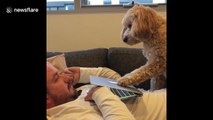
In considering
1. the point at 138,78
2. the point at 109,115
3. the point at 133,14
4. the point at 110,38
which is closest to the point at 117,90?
the point at 138,78

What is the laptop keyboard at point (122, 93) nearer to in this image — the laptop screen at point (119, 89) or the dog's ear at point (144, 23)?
the laptop screen at point (119, 89)

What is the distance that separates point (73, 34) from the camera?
95.3 inches

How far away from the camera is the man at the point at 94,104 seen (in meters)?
1.25

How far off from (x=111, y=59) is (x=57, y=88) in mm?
715

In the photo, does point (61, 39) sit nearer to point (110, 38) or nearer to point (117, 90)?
point (110, 38)

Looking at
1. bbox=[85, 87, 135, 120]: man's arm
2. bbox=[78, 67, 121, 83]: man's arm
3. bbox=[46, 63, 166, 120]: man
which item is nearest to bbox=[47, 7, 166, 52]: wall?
bbox=[78, 67, 121, 83]: man's arm

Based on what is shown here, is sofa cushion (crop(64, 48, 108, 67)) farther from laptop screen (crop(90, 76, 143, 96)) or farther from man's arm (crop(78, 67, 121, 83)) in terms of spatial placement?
laptop screen (crop(90, 76, 143, 96))

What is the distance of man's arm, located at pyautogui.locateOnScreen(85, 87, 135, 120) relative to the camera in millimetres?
1190

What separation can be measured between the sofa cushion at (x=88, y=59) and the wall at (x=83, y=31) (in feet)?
0.95
